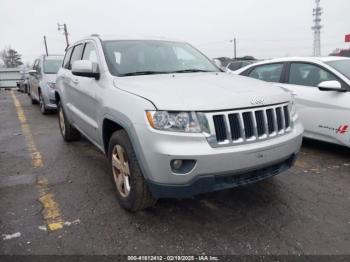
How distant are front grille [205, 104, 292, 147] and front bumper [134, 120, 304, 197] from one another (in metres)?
0.07

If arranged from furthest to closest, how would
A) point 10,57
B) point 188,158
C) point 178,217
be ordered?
point 10,57
point 178,217
point 188,158

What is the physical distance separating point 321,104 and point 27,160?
4453 mm

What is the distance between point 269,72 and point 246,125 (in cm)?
332

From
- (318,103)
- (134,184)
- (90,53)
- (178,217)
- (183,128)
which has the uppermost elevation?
(90,53)

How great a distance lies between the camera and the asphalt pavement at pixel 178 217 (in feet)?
8.68

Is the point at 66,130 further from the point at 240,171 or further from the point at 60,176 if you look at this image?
the point at 240,171

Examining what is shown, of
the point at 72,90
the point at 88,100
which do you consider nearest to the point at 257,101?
the point at 88,100

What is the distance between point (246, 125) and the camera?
2.75 metres

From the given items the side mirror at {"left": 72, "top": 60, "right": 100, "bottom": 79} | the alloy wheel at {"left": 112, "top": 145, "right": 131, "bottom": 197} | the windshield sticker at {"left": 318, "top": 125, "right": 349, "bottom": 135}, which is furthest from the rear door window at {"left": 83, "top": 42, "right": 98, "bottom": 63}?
the windshield sticker at {"left": 318, "top": 125, "right": 349, "bottom": 135}

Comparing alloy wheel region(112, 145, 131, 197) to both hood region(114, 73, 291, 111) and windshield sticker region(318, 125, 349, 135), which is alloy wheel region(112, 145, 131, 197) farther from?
windshield sticker region(318, 125, 349, 135)

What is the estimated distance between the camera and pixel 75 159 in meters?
4.98

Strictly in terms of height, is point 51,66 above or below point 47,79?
above

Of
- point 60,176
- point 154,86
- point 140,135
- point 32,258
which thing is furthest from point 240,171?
point 60,176

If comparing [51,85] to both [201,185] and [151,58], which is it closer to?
[151,58]
